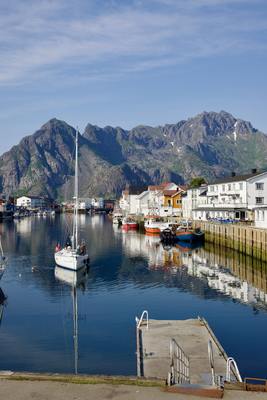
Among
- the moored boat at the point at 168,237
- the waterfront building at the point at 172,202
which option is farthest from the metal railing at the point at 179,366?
the waterfront building at the point at 172,202

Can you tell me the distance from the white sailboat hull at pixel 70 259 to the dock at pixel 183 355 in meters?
31.0

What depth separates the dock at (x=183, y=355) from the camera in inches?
947

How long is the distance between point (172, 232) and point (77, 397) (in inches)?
3817

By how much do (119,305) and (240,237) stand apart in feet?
144

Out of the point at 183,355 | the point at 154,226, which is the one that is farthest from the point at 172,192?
the point at 183,355

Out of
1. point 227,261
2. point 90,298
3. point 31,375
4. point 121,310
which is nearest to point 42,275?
point 90,298

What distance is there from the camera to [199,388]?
18.8 metres

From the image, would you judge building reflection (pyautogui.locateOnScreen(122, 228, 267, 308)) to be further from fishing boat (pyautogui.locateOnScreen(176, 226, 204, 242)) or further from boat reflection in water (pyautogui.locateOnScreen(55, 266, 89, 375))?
boat reflection in water (pyautogui.locateOnScreen(55, 266, 89, 375))

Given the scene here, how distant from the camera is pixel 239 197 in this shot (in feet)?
386

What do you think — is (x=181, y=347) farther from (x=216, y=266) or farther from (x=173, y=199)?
(x=173, y=199)

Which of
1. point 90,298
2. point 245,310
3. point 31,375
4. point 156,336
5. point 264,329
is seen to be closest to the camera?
point 31,375

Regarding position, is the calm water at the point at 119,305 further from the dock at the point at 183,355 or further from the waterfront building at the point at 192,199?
the waterfront building at the point at 192,199

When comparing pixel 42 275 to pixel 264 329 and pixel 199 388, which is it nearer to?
pixel 264 329

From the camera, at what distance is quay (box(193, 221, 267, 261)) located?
7542 centimetres
